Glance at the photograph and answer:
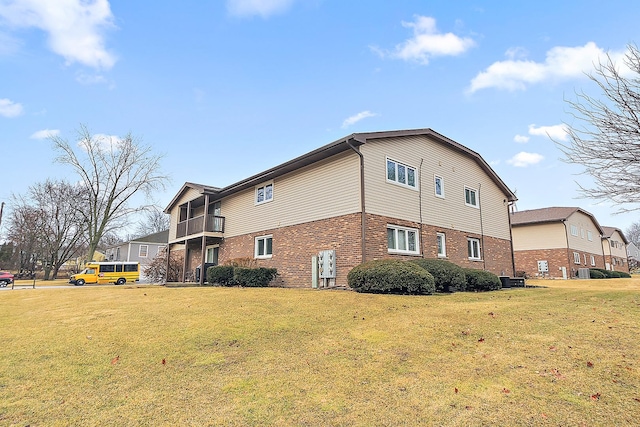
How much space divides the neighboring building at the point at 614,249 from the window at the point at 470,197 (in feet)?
112

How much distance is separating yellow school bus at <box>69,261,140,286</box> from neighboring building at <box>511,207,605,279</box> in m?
34.8

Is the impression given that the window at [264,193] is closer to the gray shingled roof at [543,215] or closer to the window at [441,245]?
the window at [441,245]

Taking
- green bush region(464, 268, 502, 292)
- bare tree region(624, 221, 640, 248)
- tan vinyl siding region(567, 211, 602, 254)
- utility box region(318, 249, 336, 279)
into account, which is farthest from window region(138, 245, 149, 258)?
bare tree region(624, 221, 640, 248)

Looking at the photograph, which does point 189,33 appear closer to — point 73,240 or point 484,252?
point 484,252

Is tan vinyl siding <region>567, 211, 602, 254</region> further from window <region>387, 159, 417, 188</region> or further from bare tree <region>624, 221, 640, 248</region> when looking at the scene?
bare tree <region>624, 221, 640, 248</region>

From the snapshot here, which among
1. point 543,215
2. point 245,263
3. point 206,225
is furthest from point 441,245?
point 543,215

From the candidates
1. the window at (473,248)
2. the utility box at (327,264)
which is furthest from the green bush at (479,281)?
the utility box at (327,264)

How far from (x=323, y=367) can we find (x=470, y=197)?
17555mm

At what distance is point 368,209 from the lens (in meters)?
14.0

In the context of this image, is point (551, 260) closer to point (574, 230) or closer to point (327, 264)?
point (574, 230)

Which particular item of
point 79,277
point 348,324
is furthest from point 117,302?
point 79,277

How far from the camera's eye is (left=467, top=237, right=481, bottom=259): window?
63.3ft

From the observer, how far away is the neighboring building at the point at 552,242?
108 feet

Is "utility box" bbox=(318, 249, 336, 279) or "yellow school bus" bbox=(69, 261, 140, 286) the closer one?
"utility box" bbox=(318, 249, 336, 279)
